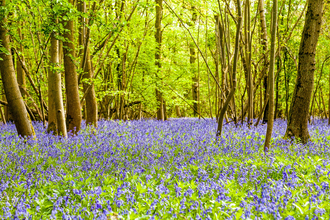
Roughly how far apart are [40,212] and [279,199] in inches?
99.3

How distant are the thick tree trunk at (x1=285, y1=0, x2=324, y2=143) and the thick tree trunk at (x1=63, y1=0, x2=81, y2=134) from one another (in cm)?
583

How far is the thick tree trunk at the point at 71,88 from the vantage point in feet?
26.1

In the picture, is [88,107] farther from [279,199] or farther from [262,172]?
[279,199]

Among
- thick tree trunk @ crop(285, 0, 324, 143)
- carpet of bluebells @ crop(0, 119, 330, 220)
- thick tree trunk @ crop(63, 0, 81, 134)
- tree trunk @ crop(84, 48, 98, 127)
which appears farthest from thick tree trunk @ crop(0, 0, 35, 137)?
thick tree trunk @ crop(285, 0, 324, 143)

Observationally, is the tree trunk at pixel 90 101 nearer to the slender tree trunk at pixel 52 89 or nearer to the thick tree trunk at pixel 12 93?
the slender tree trunk at pixel 52 89

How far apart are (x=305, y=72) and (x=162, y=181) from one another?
480 cm

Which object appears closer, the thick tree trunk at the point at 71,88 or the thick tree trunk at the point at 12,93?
the thick tree trunk at the point at 12,93

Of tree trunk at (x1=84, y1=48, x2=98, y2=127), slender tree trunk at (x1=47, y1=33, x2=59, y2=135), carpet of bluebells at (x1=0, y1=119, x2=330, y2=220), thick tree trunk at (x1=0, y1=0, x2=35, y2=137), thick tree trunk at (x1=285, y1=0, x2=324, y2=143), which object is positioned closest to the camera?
carpet of bluebells at (x1=0, y1=119, x2=330, y2=220)

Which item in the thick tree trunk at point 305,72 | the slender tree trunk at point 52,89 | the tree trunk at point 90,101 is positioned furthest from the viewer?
the tree trunk at point 90,101

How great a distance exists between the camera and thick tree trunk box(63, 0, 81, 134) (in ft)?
26.1

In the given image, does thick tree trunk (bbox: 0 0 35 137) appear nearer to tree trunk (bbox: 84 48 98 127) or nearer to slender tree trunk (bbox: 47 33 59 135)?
slender tree trunk (bbox: 47 33 59 135)

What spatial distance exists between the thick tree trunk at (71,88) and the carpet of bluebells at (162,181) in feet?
3.99

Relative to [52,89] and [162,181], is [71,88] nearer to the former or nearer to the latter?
[52,89]

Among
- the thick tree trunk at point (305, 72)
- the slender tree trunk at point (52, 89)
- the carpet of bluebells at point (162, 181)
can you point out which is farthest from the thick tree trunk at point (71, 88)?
the thick tree trunk at point (305, 72)
